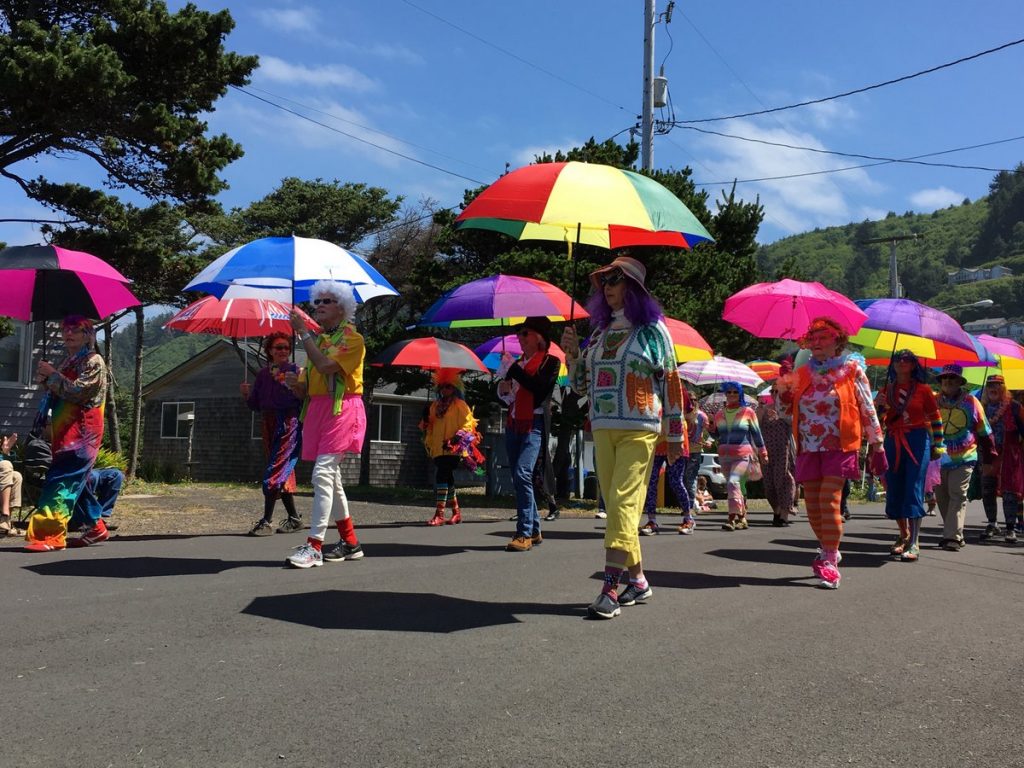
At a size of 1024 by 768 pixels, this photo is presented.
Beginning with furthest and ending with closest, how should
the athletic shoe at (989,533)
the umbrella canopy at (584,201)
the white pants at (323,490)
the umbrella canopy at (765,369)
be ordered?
the umbrella canopy at (765,369)
the athletic shoe at (989,533)
the white pants at (323,490)
the umbrella canopy at (584,201)

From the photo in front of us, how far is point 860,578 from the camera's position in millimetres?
7227

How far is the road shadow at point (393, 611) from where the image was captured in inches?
191

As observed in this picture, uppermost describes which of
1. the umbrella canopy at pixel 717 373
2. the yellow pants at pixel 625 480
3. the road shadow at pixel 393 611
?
the umbrella canopy at pixel 717 373

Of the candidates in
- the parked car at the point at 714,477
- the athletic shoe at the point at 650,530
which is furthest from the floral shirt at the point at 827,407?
the parked car at the point at 714,477

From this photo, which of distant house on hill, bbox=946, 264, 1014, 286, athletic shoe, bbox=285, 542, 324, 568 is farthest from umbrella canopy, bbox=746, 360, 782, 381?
distant house on hill, bbox=946, 264, 1014, 286

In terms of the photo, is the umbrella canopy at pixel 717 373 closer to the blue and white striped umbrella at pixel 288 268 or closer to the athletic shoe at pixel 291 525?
the athletic shoe at pixel 291 525

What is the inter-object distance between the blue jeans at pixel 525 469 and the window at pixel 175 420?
27.8 m

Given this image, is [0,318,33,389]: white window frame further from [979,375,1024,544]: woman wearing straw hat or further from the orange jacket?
[979,375,1024,544]: woman wearing straw hat

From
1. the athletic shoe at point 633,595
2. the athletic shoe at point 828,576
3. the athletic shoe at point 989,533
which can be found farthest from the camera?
the athletic shoe at point 989,533

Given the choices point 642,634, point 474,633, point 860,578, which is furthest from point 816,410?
point 474,633

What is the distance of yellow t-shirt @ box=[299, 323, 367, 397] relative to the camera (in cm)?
696

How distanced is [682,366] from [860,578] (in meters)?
7.93

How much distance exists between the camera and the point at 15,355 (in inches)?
680

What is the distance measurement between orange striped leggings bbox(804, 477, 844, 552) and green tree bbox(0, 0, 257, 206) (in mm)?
12421
